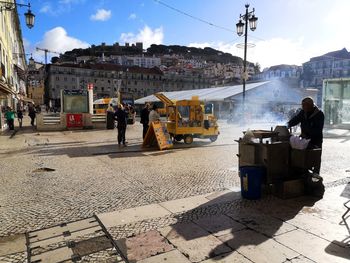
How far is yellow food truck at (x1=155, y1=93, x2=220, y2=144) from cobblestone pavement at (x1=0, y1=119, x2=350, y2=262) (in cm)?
124

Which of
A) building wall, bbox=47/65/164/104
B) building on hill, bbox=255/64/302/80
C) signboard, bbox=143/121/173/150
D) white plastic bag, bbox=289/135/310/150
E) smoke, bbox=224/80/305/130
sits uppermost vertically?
building on hill, bbox=255/64/302/80

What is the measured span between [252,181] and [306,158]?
1088 mm

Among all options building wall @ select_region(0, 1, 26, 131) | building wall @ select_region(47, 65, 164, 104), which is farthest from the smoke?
building wall @ select_region(47, 65, 164, 104)

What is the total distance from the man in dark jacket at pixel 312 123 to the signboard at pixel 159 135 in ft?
21.0

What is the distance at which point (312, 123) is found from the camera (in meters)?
6.01

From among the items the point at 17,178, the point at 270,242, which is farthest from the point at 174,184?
the point at 17,178

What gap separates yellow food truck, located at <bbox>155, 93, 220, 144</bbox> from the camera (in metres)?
13.1

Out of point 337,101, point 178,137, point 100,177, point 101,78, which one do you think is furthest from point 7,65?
point 101,78

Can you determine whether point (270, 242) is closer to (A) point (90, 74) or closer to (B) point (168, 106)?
(B) point (168, 106)

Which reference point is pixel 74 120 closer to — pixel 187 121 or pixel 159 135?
pixel 187 121

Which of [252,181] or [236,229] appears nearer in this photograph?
[236,229]

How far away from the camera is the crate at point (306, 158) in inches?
222

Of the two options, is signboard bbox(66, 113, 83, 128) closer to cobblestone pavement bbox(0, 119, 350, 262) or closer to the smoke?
cobblestone pavement bbox(0, 119, 350, 262)

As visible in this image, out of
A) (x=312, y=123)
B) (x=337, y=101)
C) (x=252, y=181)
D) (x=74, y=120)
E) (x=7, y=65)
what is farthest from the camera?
(x=7, y=65)
